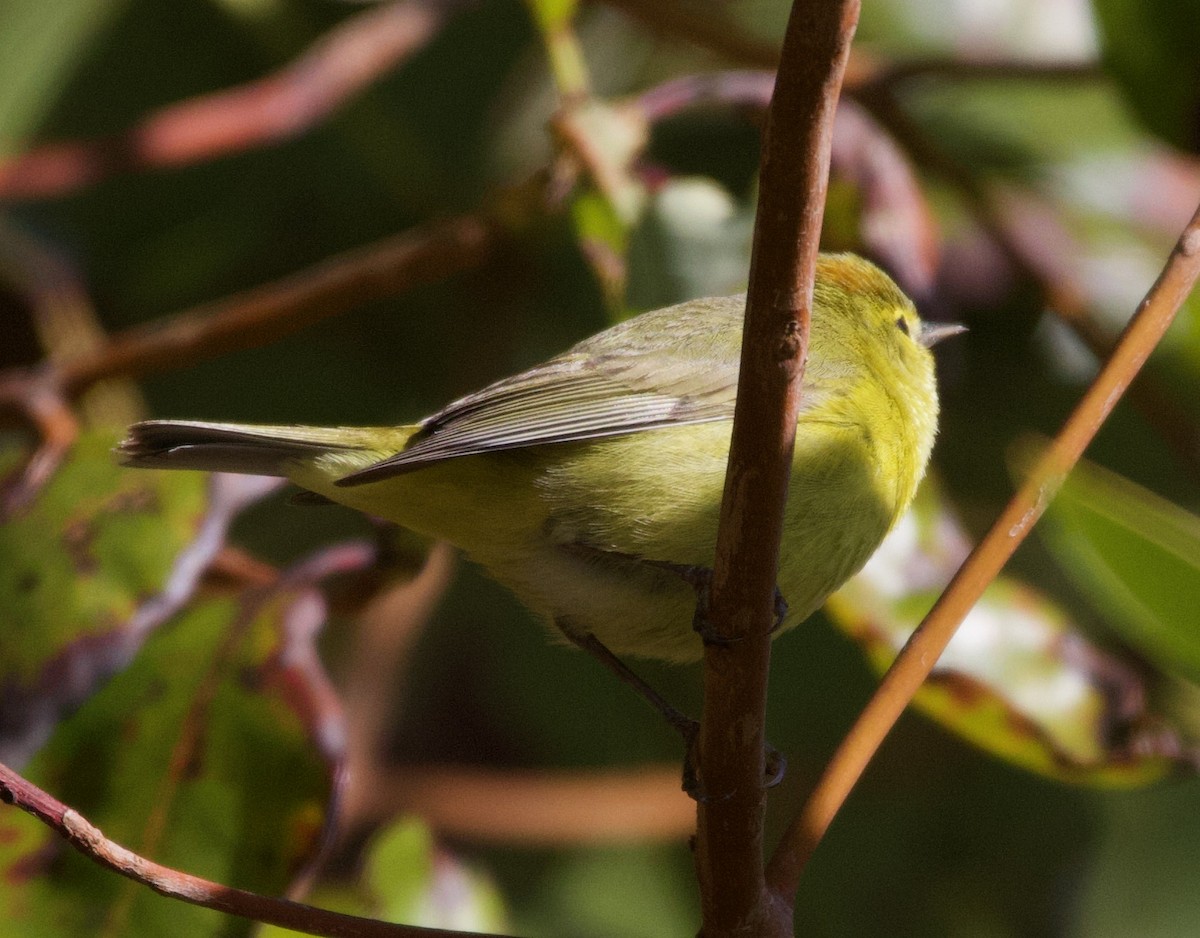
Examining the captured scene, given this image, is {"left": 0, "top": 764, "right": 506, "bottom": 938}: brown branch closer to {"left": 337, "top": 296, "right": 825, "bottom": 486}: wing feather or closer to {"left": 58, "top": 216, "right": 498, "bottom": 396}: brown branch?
{"left": 337, "top": 296, "right": 825, "bottom": 486}: wing feather

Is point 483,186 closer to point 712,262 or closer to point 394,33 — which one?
point 394,33

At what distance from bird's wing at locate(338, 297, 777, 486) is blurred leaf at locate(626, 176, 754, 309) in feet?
0.30

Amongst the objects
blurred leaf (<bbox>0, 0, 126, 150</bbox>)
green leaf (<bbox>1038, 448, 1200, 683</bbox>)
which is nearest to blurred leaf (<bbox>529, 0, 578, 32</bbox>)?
blurred leaf (<bbox>0, 0, 126, 150</bbox>)

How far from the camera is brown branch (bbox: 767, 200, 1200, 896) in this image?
1161 mm

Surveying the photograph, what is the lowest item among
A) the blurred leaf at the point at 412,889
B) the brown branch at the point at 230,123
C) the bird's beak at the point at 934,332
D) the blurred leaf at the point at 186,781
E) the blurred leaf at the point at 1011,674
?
the blurred leaf at the point at 412,889

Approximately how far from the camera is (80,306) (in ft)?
9.86

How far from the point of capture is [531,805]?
271 centimetres

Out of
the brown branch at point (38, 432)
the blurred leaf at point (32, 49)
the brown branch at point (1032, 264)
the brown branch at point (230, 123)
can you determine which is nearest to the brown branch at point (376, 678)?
the brown branch at point (38, 432)

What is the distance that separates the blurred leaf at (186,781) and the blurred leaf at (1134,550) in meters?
1.02

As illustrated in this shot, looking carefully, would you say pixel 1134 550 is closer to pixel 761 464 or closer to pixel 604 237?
pixel 761 464

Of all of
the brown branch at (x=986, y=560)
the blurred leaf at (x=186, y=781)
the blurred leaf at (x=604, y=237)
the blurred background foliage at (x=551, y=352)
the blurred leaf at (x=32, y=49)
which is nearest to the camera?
the brown branch at (x=986, y=560)

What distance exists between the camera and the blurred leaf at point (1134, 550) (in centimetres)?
109

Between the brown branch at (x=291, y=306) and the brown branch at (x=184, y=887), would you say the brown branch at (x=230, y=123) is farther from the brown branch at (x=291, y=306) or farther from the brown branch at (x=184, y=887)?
the brown branch at (x=184, y=887)

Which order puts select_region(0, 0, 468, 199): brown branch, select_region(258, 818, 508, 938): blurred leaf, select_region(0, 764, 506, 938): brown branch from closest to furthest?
1. select_region(0, 764, 506, 938): brown branch
2. select_region(258, 818, 508, 938): blurred leaf
3. select_region(0, 0, 468, 199): brown branch
